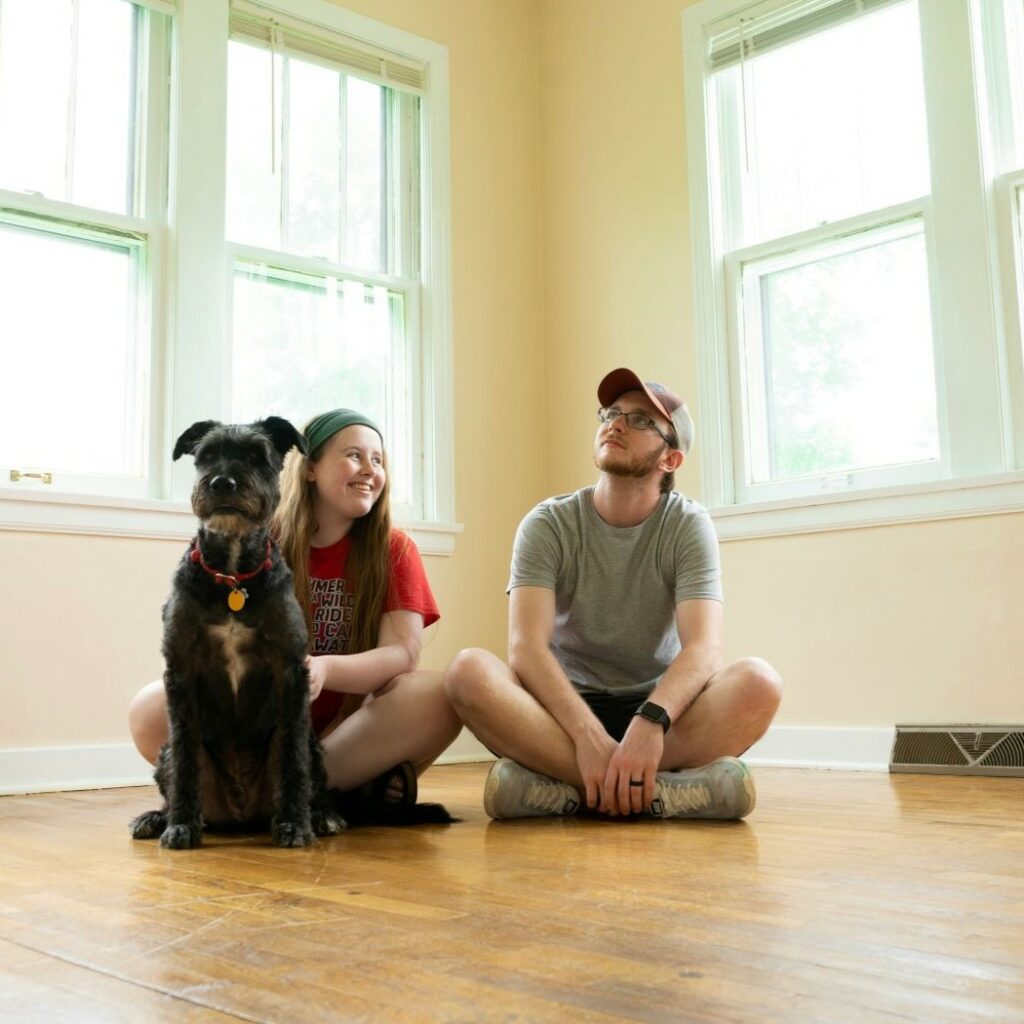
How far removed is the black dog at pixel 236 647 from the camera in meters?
1.93

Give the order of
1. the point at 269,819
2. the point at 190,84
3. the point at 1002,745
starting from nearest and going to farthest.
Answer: the point at 269,819 → the point at 1002,745 → the point at 190,84

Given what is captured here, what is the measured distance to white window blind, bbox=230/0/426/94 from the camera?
397cm

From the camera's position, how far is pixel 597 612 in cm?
250

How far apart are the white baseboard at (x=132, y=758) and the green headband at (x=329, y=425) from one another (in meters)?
1.34

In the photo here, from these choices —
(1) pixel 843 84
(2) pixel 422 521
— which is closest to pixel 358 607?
(2) pixel 422 521

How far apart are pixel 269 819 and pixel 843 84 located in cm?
314

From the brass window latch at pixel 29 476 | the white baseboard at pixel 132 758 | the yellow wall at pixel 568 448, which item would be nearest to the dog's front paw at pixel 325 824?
the white baseboard at pixel 132 758

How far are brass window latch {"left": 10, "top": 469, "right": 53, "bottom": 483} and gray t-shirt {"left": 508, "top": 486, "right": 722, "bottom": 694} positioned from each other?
163 cm

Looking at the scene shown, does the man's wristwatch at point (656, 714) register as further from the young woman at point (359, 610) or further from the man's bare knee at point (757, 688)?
the young woman at point (359, 610)

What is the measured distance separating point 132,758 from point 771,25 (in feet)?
10.8

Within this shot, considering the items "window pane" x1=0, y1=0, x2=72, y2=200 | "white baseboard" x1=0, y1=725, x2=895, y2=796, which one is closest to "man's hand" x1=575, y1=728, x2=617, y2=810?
"white baseboard" x1=0, y1=725, x2=895, y2=796

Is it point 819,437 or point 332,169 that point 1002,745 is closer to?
point 819,437

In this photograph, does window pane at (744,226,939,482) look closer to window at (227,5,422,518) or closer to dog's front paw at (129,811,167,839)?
window at (227,5,422,518)

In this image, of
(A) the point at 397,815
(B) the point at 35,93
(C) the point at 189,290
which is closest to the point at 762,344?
(C) the point at 189,290
